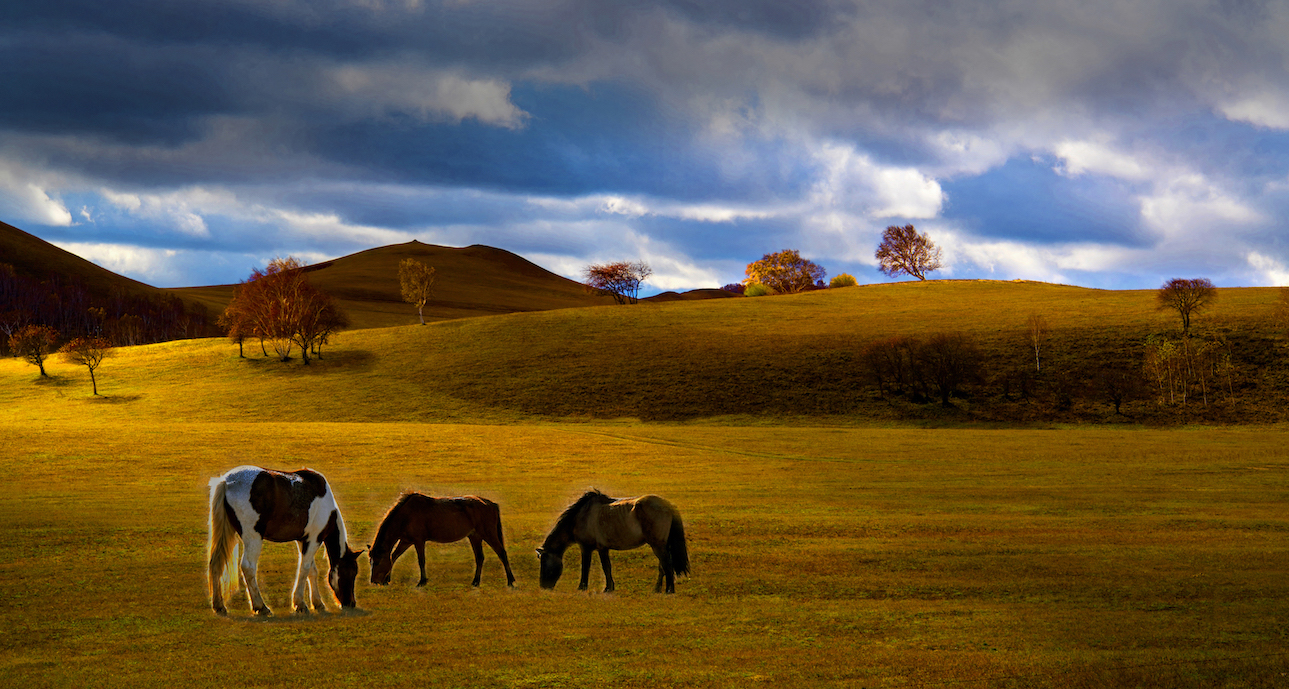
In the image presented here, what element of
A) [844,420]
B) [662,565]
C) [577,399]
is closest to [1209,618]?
[662,565]

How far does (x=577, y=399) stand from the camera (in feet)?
205

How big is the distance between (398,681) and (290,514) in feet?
8.71

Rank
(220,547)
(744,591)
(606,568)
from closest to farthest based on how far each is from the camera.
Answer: (220,547)
(606,568)
(744,591)

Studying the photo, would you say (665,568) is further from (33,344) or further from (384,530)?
(33,344)

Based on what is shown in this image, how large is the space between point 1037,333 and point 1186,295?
47.1 feet

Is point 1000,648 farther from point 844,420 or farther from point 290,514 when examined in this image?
point 844,420

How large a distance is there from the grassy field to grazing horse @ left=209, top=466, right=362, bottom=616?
A: 0.47 meters

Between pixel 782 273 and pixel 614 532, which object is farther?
pixel 782 273

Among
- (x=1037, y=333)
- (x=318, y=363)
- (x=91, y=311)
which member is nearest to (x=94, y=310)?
(x=91, y=311)

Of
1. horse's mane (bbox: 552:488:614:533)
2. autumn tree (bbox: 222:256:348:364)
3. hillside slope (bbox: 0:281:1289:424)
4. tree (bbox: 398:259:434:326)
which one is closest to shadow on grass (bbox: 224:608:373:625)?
horse's mane (bbox: 552:488:614:533)

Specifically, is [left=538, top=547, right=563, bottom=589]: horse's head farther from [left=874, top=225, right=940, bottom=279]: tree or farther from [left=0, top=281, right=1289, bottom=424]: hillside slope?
[left=874, top=225, right=940, bottom=279]: tree

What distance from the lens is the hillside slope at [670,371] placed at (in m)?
58.7

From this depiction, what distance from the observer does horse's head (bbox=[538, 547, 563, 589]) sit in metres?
11.5

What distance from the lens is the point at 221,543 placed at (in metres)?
9.91
